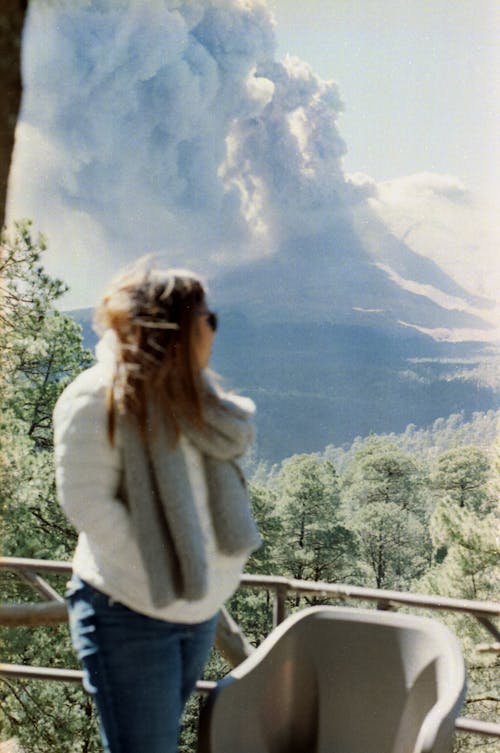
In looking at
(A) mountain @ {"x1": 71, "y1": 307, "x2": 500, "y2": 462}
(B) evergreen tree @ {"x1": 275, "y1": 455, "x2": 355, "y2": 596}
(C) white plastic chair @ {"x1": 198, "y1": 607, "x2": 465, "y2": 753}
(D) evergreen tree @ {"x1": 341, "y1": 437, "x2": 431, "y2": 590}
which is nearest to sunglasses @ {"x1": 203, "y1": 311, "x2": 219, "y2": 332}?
(C) white plastic chair @ {"x1": 198, "y1": 607, "x2": 465, "y2": 753}

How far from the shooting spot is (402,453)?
677 inches

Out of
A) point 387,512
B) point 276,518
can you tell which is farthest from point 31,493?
point 387,512

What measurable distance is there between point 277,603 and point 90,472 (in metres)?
0.87

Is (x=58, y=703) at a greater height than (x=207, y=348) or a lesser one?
lesser

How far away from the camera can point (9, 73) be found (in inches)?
39.9

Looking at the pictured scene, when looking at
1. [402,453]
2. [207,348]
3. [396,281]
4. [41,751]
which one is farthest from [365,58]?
[396,281]

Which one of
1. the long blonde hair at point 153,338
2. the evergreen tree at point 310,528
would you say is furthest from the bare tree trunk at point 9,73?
the evergreen tree at point 310,528

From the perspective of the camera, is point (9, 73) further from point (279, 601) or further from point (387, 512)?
point (387, 512)

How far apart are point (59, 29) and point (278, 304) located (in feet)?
42.2

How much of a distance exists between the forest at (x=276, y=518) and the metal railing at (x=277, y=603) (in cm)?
95

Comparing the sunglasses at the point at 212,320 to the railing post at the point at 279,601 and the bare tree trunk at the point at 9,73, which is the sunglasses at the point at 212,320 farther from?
the railing post at the point at 279,601

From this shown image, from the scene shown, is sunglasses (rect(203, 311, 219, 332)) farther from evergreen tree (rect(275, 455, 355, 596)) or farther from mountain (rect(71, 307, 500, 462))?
mountain (rect(71, 307, 500, 462))

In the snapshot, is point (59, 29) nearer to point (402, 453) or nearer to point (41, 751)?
point (41, 751)

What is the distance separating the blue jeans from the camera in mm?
968
